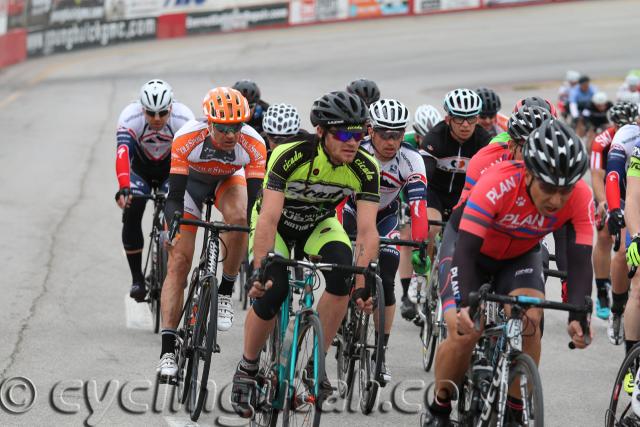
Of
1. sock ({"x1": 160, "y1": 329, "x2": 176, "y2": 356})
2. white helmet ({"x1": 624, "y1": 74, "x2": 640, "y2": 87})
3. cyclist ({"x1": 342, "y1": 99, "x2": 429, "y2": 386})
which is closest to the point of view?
sock ({"x1": 160, "y1": 329, "x2": 176, "y2": 356})

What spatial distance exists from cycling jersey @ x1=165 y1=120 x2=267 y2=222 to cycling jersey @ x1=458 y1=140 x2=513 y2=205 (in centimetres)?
148

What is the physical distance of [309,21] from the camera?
4300cm

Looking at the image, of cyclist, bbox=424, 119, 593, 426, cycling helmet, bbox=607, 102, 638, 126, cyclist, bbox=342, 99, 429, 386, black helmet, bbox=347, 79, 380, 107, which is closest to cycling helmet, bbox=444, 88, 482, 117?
cyclist, bbox=342, 99, 429, 386

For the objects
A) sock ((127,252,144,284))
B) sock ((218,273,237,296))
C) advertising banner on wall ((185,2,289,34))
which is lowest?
sock ((218,273,237,296))

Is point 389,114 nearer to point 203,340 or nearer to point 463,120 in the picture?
point 463,120

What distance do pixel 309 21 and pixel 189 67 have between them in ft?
32.9

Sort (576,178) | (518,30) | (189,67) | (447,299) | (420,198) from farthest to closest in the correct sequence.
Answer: (518,30) → (189,67) → (420,198) → (447,299) → (576,178)

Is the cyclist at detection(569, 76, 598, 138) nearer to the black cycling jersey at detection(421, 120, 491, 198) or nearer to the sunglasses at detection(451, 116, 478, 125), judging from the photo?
the black cycling jersey at detection(421, 120, 491, 198)

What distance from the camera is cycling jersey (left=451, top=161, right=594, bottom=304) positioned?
225 inches

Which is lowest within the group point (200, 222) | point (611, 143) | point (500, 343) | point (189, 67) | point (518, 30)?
point (500, 343)

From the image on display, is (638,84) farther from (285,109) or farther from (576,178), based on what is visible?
(576,178)

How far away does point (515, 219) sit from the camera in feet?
19.2

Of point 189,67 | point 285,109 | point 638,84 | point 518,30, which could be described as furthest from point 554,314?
point 518,30

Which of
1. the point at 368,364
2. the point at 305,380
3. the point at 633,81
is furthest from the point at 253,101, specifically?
the point at 633,81
